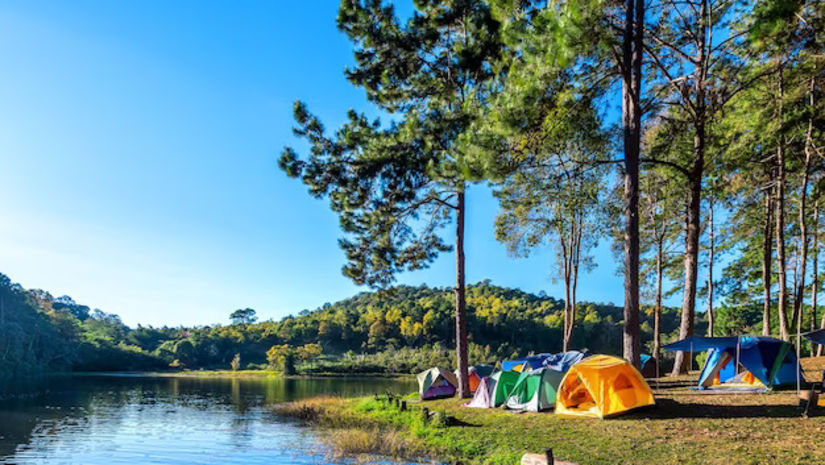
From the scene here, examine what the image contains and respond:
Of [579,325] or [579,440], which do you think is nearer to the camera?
[579,440]

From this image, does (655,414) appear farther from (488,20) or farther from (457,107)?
(488,20)

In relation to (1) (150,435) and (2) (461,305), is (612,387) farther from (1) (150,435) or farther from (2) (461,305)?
(1) (150,435)

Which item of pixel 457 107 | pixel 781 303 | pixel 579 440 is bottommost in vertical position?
pixel 579 440

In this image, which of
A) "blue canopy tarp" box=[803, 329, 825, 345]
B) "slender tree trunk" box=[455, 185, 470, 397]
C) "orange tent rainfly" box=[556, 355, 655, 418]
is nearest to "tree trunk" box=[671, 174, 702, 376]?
"blue canopy tarp" box=[803, 329, 825, 345]

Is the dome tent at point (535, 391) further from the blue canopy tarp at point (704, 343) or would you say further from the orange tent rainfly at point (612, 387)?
the blue canopy tarp at point (704, 343)

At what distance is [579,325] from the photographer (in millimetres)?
94562

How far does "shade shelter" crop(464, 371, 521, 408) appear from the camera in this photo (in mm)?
17062

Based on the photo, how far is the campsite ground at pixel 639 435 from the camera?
29.6 feet

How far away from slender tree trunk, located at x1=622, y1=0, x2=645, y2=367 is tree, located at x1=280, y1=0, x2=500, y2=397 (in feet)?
18.4

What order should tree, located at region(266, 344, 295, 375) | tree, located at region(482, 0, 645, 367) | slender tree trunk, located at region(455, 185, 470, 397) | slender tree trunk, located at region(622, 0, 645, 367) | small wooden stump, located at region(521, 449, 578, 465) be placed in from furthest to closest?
tree, located at region(266, 344, 295, 375), slender tree trunk, located at region(455, 185, 470, 397), slender tree trunk, located at region(622, 0, 645, 367), tree, located at region(482, 0, 645, 367), small wooden stump, located at region(521, 449, 578, 465)

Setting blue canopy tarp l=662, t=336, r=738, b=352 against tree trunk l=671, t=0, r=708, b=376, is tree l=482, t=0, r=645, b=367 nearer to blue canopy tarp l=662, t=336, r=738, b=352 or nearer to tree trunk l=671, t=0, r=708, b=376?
tree trunk l=671, t=0, r=708, b=376

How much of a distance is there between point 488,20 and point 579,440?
14330mm

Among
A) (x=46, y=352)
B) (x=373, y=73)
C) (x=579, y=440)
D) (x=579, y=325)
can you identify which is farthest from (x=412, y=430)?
(x=46, y=352)

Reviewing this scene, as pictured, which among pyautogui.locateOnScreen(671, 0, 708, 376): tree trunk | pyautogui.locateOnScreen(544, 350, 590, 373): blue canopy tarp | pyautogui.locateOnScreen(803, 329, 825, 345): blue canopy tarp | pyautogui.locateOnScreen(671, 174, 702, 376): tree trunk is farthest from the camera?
pyautogui.locateOnScreen(544, 350, 590, 373): blue canopy tarp
